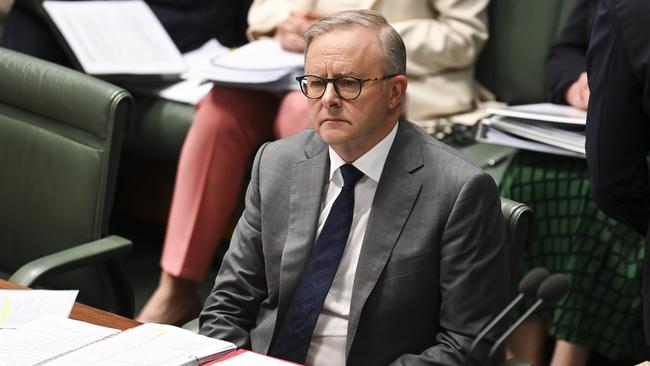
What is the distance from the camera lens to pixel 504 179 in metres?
3.11

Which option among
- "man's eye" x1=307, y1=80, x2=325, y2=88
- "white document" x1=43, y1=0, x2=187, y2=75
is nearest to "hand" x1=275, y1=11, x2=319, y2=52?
"white document" x1=43, y1=0, x2=187, y2=75

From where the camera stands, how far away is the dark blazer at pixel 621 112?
6.43 feet

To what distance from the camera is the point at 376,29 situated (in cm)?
205

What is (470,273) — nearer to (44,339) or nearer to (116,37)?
(44,339)

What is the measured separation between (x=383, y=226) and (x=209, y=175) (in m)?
1.55

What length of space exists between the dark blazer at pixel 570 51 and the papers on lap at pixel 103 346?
6.04ft

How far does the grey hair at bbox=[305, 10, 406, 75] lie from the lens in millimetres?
2055

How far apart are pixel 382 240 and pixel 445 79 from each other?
1.69 m

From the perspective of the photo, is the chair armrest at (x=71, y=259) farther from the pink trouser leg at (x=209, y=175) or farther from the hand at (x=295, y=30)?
the hand at (x=295, y=30)

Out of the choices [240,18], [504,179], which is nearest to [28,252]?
[504,179]

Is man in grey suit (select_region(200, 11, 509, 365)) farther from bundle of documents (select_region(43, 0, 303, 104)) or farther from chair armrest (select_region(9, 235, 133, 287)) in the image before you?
bundle of documents (select_region(43, 0, 303, 104))

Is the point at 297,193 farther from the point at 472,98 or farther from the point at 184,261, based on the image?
the point at 472,98

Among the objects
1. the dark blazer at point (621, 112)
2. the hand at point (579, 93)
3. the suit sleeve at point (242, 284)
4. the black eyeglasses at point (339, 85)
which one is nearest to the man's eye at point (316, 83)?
the black eyeglasses at point (339, 85)

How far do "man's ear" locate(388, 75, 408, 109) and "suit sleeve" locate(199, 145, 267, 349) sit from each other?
1.00 feet
